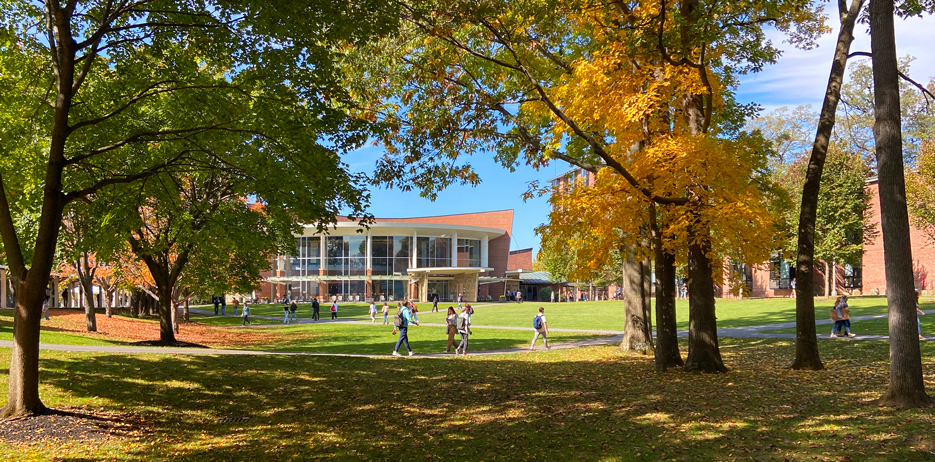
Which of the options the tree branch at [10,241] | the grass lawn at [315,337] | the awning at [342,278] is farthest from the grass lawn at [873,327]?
the awning at [342,278]

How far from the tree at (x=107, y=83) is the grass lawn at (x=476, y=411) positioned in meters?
2.04

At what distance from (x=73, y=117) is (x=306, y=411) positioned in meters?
6.10

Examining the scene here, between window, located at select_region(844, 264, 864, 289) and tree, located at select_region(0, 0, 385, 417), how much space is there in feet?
162

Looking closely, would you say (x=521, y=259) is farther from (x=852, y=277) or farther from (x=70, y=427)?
(x=70, y=427)

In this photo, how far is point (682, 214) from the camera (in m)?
11.2

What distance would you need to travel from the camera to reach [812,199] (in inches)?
477

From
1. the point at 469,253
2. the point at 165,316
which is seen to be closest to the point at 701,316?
the point at 165,316

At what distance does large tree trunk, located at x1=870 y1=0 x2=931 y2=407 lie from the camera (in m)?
7.96

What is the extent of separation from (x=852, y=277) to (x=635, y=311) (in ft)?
132

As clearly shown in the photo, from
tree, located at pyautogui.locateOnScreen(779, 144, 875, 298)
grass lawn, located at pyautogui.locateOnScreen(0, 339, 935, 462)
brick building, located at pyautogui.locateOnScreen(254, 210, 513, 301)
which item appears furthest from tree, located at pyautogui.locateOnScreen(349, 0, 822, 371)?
brick building, located at pyautogui.locateOnScreen(254, 210, 513, 301)

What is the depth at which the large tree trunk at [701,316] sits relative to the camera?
12438mm

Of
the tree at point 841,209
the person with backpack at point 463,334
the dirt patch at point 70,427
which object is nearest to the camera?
the dirt patch at point 70,427

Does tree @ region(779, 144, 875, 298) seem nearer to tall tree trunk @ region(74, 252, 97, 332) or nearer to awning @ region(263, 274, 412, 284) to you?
tall tree trunk @ region(74, 252, 97, 332)

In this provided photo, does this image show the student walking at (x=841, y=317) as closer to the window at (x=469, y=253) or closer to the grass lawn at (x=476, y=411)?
the grass lawn at (x=476, y=411)
